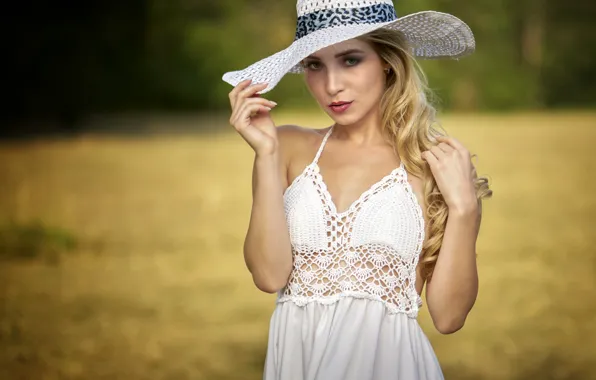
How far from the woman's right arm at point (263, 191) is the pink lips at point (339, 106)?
0.14 meters

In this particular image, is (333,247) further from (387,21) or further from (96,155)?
(96,155)

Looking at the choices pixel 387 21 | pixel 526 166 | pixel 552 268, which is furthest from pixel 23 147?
pixel 387 21

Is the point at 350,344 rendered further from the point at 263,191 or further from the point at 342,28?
the point at 342,28

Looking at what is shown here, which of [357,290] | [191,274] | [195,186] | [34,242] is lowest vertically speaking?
[191,274]

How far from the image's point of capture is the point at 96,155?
14445 millimetres

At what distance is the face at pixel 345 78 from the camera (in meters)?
2.28

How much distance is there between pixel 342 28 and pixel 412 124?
29 centimetres

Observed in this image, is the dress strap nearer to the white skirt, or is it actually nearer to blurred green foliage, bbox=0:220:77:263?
the white skirt

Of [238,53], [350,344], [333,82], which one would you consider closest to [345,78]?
[333,82]

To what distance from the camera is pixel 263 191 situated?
2.23m

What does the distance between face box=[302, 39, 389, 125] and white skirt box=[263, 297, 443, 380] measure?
0.41 meters

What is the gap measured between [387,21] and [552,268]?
532 centimetres

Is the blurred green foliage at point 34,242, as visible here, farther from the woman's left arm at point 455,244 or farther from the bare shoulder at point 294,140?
the woman's left arm at point 455,244

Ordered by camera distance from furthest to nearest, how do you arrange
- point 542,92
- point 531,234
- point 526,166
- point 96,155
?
point 542,92 → point 96,155 → point 526,166 → point 531,234
